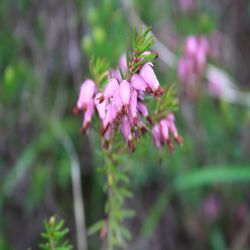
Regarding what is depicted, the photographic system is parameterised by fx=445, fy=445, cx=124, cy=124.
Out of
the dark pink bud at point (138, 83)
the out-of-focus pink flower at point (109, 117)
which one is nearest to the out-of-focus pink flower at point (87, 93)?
the out-of-focus pink flower at point (109, 117)

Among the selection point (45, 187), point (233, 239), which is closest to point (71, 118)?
point (45, 187)

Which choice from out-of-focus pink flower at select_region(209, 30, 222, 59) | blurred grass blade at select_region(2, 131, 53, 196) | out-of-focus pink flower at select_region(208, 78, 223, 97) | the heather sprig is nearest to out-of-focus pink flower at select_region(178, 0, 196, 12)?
out-of-focus pink flower at select_region(209, 30, 222, 59)

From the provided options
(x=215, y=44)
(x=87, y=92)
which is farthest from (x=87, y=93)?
(x=215, y=44)

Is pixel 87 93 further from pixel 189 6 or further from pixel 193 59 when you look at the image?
pixel 189 6

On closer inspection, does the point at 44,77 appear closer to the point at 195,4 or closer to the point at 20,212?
the point at 20,212

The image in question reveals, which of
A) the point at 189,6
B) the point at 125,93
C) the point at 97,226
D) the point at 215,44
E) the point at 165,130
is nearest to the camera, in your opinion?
the point at 125,93
